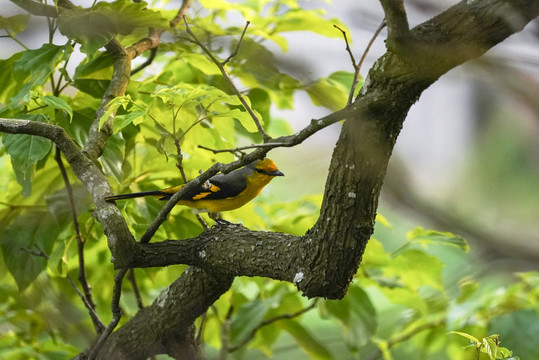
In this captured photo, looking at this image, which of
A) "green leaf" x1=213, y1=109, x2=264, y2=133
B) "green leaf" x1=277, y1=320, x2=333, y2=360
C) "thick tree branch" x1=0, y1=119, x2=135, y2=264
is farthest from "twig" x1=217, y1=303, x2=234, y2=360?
"green leaf" x1=213, y1=109, x2=264, y2=133

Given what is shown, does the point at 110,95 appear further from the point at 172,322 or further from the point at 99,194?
the point at 172,322

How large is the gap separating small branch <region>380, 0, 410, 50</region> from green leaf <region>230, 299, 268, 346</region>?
4.36ft

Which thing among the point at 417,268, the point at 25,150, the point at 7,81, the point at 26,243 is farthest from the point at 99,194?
the point at 417,268

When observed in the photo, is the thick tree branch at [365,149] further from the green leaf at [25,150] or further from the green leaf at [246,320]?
the green leaf at [246,320]

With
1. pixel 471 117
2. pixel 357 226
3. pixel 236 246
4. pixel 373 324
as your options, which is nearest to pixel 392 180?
pixel 471 117

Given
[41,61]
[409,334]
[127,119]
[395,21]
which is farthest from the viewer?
[409,334]

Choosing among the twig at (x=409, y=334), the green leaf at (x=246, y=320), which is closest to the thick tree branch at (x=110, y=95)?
the green leaf at (x=246, y=320)

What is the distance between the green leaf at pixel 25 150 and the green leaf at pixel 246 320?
0.83 metres

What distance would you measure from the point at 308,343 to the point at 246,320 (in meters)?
0.23

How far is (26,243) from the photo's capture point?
5.82 ft

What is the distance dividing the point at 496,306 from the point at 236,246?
103cm

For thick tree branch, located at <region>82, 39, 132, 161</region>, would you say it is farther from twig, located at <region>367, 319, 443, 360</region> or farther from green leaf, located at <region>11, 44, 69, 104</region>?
twig, located at <region>367, 319, 443, 360</region>

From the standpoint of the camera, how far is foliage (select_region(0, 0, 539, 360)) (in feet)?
4.96

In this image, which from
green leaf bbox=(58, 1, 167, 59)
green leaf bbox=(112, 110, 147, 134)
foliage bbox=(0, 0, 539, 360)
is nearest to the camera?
green leaf bbox=(112, 110, 147, 134)
